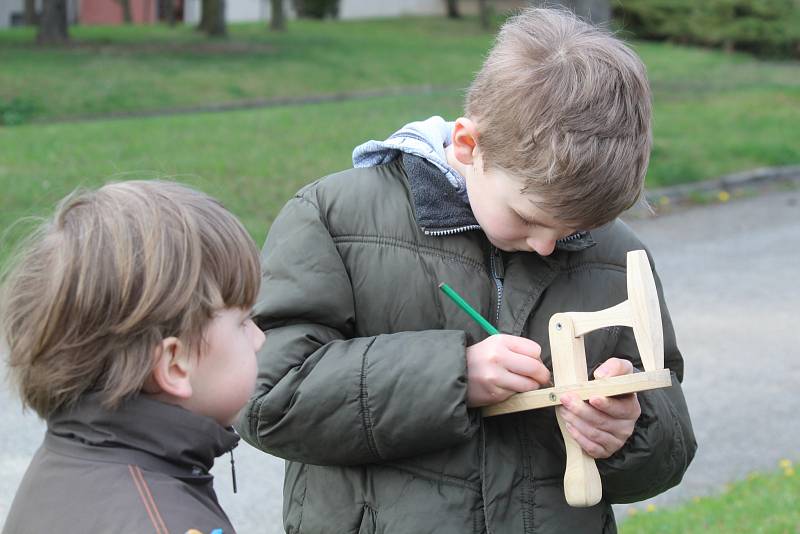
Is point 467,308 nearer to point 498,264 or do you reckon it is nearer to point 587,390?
point 498,264

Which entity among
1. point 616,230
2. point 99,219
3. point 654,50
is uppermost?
point 99,219

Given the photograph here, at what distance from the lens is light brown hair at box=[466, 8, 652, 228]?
6.57 feet

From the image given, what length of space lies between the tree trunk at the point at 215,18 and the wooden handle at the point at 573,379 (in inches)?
885

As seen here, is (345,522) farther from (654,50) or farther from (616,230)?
(654,50)

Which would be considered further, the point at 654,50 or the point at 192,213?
the point at 654,50

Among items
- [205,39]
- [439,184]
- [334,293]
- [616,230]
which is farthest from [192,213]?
[205,39]

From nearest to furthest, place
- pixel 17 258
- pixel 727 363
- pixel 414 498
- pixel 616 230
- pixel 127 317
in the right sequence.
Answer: pixel 127 317, pixel 17 258, pixel 414 498, pixel 616 230, pixel 727 363

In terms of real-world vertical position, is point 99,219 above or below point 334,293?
above

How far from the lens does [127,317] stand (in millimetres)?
1547

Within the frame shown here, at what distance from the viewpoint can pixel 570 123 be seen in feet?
6.57

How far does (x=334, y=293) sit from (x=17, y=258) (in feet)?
2.07

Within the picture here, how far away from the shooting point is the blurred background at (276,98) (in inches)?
342

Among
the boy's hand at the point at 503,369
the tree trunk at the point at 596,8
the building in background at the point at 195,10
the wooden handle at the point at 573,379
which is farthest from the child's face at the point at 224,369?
the building in background at the point at 195,10

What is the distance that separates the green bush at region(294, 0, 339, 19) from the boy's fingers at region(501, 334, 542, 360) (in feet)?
109
